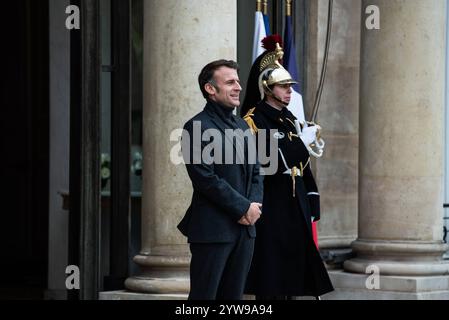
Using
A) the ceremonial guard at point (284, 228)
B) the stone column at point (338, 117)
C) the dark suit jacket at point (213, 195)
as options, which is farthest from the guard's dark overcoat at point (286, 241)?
the stone column at point (338, 117)

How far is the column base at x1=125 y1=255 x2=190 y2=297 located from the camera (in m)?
9.47

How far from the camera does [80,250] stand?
991cm

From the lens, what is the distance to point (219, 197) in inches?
291

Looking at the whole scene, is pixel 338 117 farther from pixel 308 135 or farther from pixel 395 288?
pixel 308 135

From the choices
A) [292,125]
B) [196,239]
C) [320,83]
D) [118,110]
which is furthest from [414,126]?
[196,239]

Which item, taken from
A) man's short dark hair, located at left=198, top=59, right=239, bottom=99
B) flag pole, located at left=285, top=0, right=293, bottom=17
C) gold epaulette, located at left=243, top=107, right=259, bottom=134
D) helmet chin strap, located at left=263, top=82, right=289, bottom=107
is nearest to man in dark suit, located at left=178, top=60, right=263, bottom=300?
man's short dark hair, located at left=198, top=59, right=239, bottom=99

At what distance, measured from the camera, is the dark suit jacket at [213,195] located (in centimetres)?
741

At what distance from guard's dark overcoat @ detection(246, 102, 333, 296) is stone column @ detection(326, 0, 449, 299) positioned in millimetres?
1528

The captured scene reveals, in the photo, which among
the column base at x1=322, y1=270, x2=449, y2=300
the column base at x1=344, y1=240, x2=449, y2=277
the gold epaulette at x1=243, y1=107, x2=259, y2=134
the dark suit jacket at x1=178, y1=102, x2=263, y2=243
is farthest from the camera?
the column base at x1=344, y1=240, x2=449, y2=277

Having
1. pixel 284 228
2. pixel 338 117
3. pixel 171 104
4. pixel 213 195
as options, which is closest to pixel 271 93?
pixel 171 104

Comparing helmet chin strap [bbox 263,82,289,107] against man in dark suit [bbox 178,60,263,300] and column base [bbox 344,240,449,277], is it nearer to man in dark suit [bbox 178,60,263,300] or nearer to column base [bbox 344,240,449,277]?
man in dark suit [bbox 178,60,263,300]

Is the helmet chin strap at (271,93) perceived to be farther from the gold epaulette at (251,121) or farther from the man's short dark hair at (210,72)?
the man's short dark hair at (210,72)

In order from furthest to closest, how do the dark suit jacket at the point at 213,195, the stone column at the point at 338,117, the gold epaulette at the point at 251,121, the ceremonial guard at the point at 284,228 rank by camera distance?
1. the stone column at the point at 338,117
2. the ceremonial guard at the point at 284,228
3. the gold epaulette at the point at 251,121
4. the dark suit jacket at the point at 213,195
